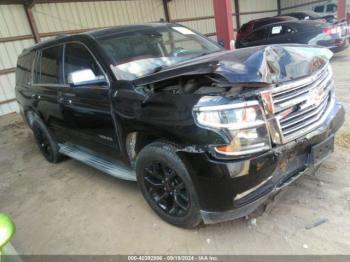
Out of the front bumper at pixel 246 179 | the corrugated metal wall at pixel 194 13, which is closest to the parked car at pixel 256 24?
the corrugated metal wall at pixel 194 13

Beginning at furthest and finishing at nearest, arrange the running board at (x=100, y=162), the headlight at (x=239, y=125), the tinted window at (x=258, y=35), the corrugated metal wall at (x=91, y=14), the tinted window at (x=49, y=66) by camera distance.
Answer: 1. the corrugated metal wall at (x=91, y=14)
2. the tinted window at (x=258, y=35)
3. the tinted window at (x=49, y=66)
4. the running board at (x=100, y=162)
5. the headlight at (x=239, y=125)

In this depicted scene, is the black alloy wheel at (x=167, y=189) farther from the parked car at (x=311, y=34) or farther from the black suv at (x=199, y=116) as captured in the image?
the parked car at (x=311, y=34)

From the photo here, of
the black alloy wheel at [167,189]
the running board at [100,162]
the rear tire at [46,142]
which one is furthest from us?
the rear tire at [46,142]

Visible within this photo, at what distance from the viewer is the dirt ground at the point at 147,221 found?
7.67ft

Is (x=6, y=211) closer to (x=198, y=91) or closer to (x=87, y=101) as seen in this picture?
(x=87, y=101)

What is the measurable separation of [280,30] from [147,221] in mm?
8219

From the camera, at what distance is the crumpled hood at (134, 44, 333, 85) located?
2.01m

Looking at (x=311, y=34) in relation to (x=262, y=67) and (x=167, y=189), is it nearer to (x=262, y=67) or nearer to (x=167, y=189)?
(x=262, y=67)

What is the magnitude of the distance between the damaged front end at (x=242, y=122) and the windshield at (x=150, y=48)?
1.73ft

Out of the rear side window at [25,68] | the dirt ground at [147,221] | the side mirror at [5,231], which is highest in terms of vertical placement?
the rear side window at [25,68]

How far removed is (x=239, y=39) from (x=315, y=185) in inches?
363

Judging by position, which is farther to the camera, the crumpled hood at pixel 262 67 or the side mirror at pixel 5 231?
the crumpled hood at pixel 262 67

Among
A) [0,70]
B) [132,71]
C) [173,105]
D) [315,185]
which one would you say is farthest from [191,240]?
[0,70]

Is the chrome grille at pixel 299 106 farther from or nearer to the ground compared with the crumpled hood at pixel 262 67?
nearer to the ground
